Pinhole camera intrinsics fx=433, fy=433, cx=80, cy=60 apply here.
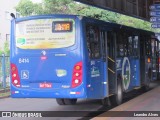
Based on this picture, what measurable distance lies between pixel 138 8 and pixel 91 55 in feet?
53.6

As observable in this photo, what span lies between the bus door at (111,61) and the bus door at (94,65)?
1040 millimetres

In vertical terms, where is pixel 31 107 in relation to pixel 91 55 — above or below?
below

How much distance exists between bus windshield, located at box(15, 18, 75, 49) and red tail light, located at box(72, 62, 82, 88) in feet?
2.16

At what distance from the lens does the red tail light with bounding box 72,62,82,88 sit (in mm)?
12203

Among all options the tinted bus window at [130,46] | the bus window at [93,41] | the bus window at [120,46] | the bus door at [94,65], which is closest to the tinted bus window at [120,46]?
the bus window at [120,46]

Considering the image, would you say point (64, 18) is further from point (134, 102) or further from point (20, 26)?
point (134, 102)

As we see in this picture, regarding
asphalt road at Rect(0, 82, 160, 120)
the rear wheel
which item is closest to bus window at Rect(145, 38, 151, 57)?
asphalt road at Rect(0, 82, 160, 120)

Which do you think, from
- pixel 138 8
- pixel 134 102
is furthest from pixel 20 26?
pixel 138 8

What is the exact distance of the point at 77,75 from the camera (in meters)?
12.2

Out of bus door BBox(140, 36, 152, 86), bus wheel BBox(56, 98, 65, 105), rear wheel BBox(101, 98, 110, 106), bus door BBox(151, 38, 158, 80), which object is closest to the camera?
rear wheel BBox(101, 98, 110, 106)

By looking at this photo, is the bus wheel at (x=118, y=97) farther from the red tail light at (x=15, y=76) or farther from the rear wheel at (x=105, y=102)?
the red tail light at (x=15, y=76)

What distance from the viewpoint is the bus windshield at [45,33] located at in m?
12.3

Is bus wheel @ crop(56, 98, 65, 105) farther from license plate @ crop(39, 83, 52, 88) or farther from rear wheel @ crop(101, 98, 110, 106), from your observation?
license plate @ crop(39, 83, 52, 88)

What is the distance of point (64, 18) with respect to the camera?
486 inches
